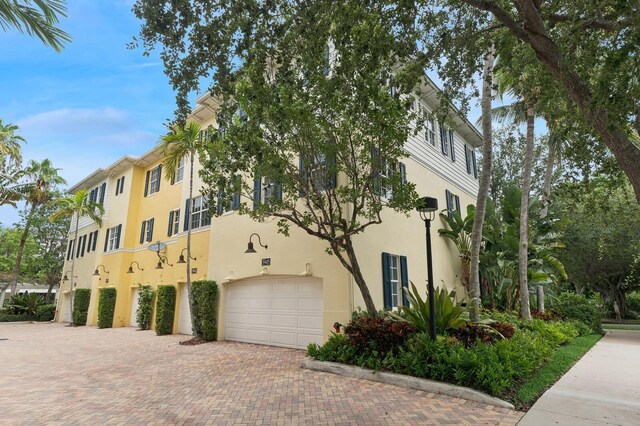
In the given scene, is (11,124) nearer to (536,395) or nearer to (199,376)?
(199,376)

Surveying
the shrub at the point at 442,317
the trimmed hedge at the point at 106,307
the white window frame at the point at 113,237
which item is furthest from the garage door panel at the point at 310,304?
the white window frame at the point at 113,237

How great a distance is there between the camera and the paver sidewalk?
15.2 feet

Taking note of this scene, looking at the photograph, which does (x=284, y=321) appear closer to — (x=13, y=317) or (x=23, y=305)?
(x=13, y=317)

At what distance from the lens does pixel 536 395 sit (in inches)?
219

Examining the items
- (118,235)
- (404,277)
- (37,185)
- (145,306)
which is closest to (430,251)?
(404,277)

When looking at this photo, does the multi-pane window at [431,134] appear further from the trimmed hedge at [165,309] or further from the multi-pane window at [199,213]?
the trimmed hedge at [165,309]

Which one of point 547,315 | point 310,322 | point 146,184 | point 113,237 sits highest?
point 146,184

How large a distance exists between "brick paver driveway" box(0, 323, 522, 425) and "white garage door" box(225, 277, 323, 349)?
717 millimetres

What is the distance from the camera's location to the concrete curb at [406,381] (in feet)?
17.7

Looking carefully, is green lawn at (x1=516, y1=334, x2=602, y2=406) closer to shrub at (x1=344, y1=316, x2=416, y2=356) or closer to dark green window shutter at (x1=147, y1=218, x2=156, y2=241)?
shrub at (x1=344, y1=316, x2=416, y2=356)

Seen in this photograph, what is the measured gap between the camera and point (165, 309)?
571 inches

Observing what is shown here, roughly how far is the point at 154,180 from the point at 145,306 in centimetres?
699

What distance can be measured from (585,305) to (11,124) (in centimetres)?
3135

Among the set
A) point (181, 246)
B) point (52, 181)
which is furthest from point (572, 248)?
point (52, 181)
